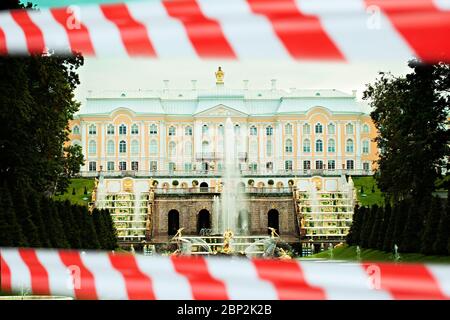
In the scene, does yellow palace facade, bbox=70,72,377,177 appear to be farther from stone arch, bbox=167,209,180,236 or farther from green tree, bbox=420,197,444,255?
green tree, bbox=420,197,444,255

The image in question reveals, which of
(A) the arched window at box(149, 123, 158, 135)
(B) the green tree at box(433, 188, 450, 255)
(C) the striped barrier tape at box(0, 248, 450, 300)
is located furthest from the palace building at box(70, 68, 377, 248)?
(C) the striped barrier tape at box(0, 248, 450, 300)

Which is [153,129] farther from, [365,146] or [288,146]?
[365,146]

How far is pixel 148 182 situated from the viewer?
132 ft

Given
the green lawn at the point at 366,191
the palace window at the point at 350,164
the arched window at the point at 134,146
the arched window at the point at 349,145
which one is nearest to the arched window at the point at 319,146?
the arched window at the point at 349,145

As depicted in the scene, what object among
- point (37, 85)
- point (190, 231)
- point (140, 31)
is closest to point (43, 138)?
point (37, 85)

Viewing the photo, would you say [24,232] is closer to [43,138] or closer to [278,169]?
[43,138]

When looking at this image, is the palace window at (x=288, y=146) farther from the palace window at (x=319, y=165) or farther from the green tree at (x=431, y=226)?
the green tree at (x=431, y=226)

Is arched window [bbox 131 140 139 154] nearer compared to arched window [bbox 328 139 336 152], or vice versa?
arched window [bbox 131 140 139 154]

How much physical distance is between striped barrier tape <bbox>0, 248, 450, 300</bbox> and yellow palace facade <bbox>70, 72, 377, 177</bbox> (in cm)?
1248

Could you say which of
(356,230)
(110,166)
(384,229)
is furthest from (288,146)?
(384,229)

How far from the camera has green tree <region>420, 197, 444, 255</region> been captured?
14.1 m

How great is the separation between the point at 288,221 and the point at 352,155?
5329mm

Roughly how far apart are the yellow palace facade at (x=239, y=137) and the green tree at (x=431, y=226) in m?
3.62

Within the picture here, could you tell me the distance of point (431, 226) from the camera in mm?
14680
